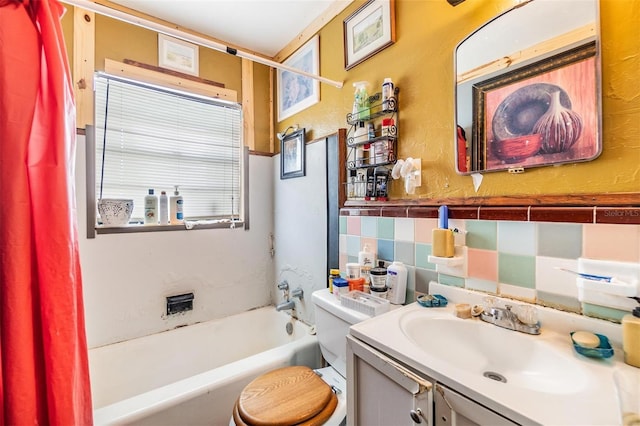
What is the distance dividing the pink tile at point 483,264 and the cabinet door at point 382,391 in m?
0.52

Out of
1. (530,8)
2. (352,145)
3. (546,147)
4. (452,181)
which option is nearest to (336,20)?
(352,145)

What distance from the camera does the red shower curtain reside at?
0.80m

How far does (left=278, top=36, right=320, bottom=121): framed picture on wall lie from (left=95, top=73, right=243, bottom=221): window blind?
0.38 meters

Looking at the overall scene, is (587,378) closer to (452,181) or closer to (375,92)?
(452,181)

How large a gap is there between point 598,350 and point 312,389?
0.96 metres

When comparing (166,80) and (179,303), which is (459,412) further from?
(166,80)

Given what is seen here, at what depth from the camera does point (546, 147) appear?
0.90 meters

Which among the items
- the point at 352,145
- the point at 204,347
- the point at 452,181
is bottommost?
the point at 204,347

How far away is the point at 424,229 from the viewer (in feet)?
4.04

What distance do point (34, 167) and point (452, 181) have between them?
1.41m

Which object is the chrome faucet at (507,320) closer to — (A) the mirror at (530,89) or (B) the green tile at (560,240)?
(B) the green tile at (560,240)

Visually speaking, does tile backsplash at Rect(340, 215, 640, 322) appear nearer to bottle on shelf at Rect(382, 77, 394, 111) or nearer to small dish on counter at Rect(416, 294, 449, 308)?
small dish on counter at Rect(416, 294, 449, 308)

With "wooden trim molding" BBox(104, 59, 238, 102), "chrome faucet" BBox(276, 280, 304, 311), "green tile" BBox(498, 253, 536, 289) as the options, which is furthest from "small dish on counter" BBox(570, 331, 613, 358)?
"wooden trim molding" BBox(104, 59, 238, 102)

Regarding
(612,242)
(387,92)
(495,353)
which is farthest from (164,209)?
(612,242)
